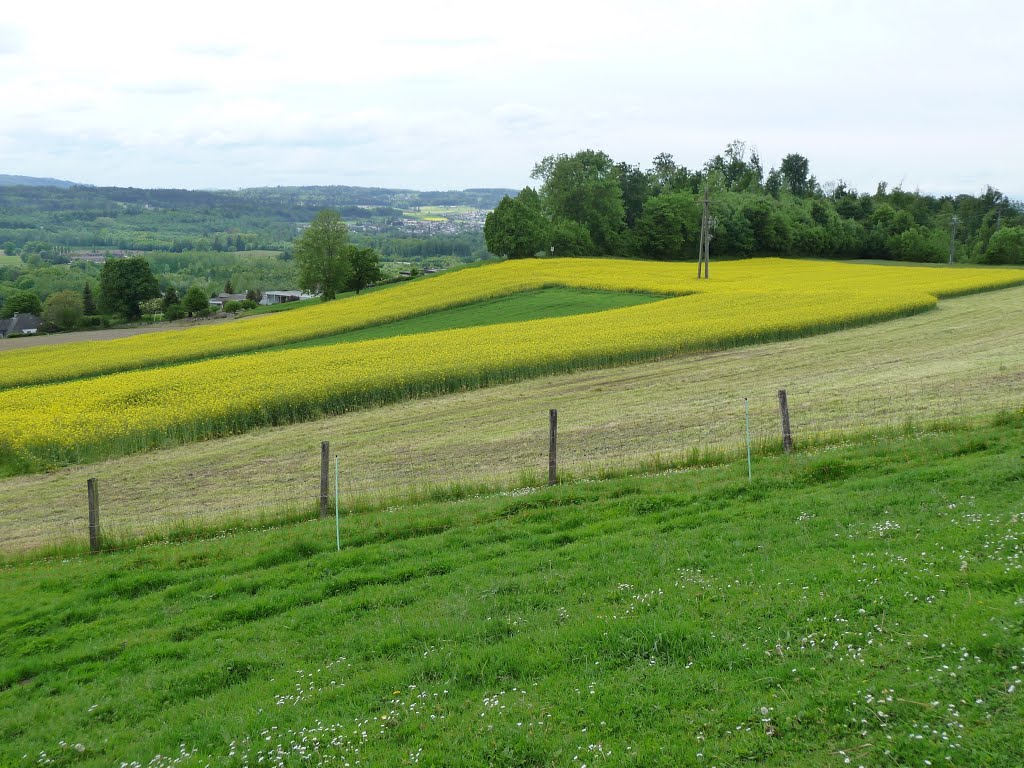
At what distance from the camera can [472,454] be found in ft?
64.9

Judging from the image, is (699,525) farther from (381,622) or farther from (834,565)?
(381,622)

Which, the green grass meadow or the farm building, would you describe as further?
the farm building

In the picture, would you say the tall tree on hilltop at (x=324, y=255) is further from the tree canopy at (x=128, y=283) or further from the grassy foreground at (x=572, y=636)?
the grassy foreground at (x=572, y=636)

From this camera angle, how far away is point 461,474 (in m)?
17.7

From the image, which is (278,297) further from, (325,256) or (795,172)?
(795,172)

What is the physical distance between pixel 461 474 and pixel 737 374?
49.4ft

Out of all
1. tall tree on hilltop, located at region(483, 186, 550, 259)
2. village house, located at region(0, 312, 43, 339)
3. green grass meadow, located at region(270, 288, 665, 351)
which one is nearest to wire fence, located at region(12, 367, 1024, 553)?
green grass meadow, located at region(270, 288, 665, 351)

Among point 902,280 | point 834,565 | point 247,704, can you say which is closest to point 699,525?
point 834,565

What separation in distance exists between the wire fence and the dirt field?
0.21 feet

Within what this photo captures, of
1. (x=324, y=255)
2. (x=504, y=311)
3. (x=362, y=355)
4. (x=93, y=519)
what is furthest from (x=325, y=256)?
(x=93, y=519)

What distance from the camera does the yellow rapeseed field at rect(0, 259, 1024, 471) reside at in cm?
2605

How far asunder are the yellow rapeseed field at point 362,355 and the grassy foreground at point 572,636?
1381 cm

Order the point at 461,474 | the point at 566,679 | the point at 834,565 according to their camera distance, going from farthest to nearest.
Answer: the point at 461,474 < the point at 834,565 < the point at 566,679

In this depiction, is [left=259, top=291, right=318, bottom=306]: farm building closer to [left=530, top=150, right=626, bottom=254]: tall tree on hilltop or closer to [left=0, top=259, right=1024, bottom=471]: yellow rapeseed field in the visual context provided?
[left=530, top=150, right=626, bottom=254]: tall tree on hilltop
